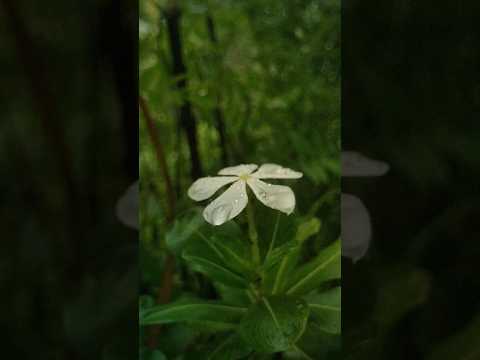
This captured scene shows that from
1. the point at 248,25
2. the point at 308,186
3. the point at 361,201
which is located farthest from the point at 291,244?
the point at 248,25

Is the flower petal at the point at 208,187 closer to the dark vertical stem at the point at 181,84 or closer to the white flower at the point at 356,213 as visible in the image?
the white flower at the point at 356,213

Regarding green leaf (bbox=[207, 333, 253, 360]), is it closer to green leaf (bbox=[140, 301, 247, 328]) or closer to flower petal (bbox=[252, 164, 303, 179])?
green leaf (bbox=[140, 301, 247, 328])

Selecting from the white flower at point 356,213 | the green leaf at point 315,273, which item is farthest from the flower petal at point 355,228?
the green leaf at point 315,273

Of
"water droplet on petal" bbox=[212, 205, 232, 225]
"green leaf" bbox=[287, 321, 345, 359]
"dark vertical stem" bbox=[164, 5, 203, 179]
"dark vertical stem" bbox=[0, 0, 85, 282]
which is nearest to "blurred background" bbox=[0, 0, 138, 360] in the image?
"dark vertical stem" bbox=[0, 0, 85, 282]

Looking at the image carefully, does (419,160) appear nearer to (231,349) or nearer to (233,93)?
(231,349)

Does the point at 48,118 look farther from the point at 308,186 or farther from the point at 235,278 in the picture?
the point at 308,186
